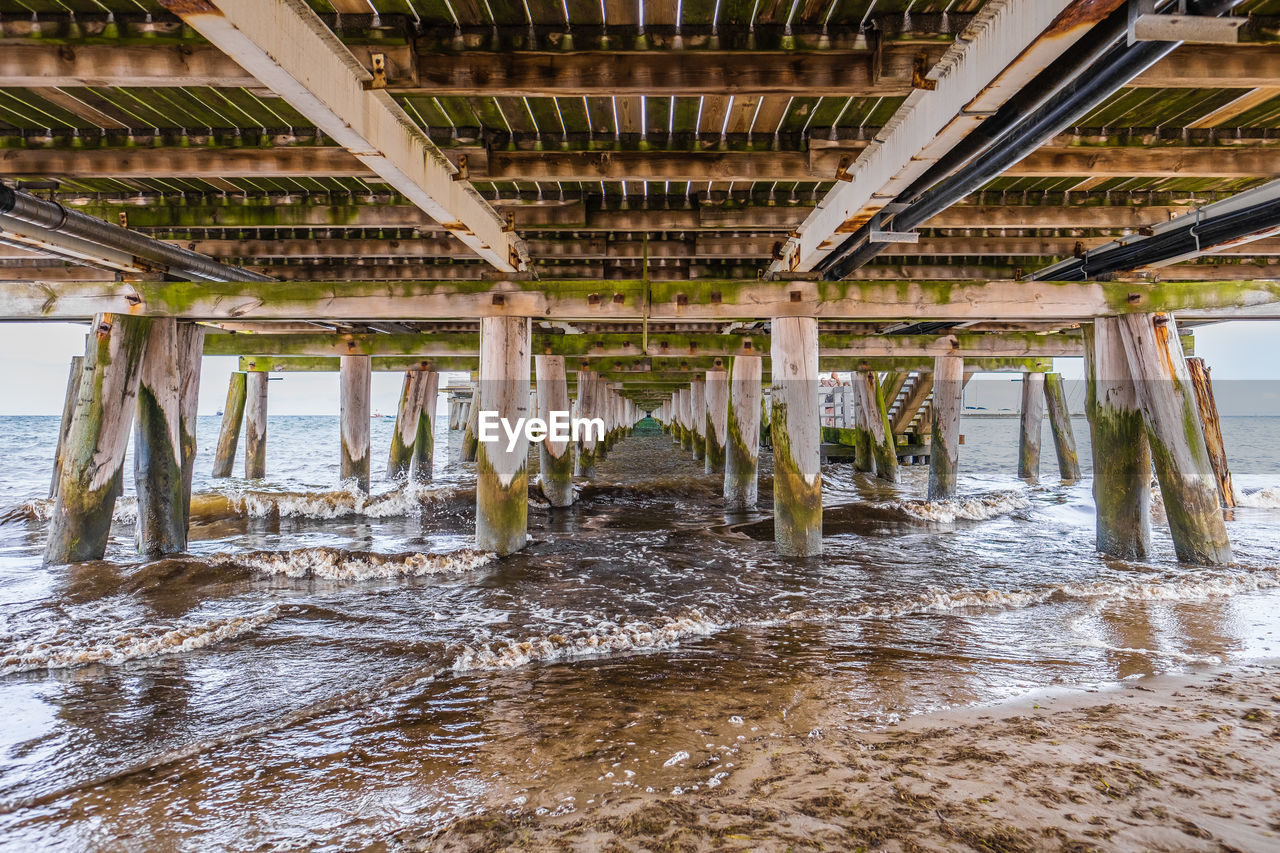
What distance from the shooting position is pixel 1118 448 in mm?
7078

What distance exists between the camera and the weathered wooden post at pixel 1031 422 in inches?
635

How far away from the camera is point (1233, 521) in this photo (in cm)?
1051

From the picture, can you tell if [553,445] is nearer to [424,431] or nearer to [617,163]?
[424,431]

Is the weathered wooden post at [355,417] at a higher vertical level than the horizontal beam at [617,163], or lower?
lower

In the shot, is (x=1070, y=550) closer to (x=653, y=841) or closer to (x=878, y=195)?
(x=878, y=195)

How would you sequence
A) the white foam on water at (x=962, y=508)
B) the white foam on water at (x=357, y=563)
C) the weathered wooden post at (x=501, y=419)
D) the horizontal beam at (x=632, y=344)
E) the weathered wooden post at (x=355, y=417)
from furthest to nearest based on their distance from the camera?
the weathered wooden post at (x=355, y=417) → the horizontal beam at (x=632, y=344) → the white foam on water at (x=962, y=508) → the weathered wooden post at (x=501, y=419) → the white foam on water at (x=357, y=563)

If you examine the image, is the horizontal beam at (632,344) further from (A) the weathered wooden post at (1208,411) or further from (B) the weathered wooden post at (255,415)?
(B) the weathered wooden post at (255,415)

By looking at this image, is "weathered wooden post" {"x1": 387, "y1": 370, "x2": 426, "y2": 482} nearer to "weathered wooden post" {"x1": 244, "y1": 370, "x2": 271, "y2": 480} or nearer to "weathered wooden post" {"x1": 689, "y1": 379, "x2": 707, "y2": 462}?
"weathered wooden post" {"x1": 244, "y1": 370, "x2": 271, "y2": 480}

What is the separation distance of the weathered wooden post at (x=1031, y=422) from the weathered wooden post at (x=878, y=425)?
331 centimetres

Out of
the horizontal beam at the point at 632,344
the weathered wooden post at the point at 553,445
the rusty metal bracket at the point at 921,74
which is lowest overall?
the weathered wooden post at the point at 553,445

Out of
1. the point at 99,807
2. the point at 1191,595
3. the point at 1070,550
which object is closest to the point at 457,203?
the point at 99,807

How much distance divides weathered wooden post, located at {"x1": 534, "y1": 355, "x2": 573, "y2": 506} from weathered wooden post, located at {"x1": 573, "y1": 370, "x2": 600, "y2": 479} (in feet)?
16.5

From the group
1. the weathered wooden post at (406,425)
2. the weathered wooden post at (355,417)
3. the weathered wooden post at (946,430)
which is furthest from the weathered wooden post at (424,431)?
the weathered wooden post at (946,430)

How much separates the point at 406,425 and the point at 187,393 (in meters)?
7.55
